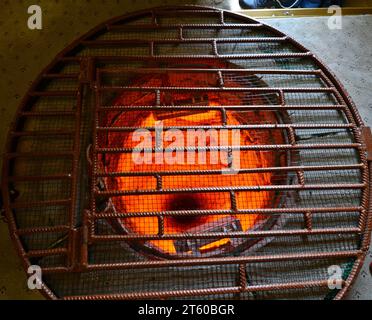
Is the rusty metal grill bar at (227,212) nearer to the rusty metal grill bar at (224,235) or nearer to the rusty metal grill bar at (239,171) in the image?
the rusty metal grill bar at (224,235)

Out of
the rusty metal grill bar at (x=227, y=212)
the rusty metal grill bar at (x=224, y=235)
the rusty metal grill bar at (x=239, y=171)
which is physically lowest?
the rusty metal grill bar at (x=224, y=235)

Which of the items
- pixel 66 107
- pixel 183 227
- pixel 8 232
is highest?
pixel 66 107

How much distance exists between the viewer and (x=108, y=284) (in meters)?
2.47

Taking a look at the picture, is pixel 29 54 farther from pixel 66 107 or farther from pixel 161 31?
pixel 161 31

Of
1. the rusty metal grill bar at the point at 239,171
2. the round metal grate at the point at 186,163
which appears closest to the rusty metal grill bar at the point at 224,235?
the round metal grate at the point at 186,163

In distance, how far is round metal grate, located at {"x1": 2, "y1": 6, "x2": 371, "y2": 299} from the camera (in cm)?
250

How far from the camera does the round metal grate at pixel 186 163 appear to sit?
2498 millimetres

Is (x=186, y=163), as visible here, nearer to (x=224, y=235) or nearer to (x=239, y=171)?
(x=239, y=171)

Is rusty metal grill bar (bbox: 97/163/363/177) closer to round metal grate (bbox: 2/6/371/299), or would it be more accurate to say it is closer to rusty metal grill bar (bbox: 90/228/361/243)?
round metal grate (bbox: 2/6/371/299)

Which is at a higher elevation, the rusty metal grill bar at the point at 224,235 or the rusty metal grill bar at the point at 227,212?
the rusty metal grill bar at the point at 227,212

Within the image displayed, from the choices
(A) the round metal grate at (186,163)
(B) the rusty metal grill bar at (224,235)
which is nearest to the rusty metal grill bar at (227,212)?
(A) the round metal grate at (186,163)

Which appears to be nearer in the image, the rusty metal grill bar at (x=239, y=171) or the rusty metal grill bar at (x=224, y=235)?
the rusty metal grill bar at (x=224, y=235)
